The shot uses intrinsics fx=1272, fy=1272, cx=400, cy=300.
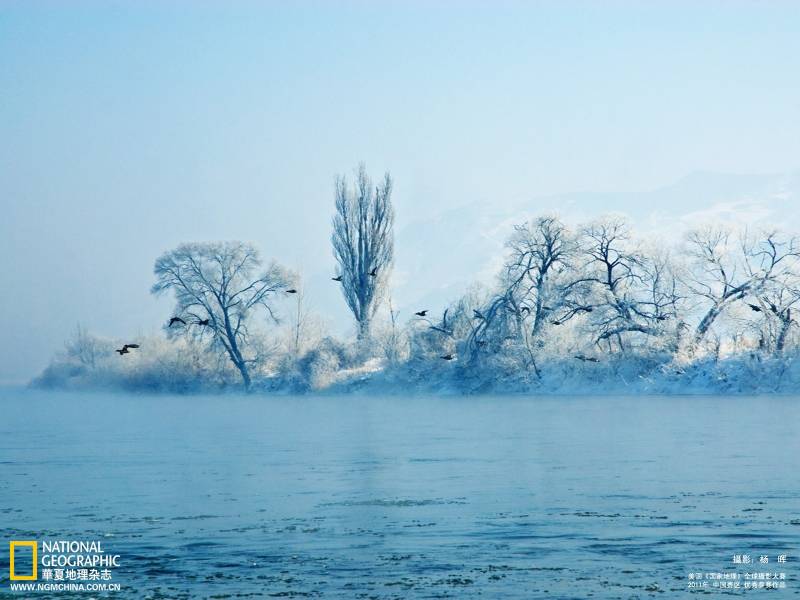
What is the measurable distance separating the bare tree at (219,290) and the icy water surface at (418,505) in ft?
104

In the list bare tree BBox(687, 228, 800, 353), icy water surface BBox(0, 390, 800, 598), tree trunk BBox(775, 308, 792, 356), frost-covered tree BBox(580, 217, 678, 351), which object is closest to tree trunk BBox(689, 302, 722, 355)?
bare tree BBox(687, 228, 800, 353)

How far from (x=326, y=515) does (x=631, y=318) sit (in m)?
40.5

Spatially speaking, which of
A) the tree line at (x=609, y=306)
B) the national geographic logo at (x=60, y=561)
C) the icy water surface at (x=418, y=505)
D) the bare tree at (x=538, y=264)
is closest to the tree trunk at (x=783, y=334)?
the tree line at (x=609, y=306)

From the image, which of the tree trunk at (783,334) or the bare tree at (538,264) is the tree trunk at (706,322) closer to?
the tree trunk at (783,334)

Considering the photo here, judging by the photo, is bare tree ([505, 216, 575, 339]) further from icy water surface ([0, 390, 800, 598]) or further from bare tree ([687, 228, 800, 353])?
icy water surface ([0, 390, 800, 598])

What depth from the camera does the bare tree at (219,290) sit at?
6744 centimetres

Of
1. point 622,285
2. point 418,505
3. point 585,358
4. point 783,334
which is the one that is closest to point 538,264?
point 622,285

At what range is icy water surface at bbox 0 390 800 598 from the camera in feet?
44.5

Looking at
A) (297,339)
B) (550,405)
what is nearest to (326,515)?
(550,405)

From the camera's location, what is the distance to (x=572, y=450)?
27281 mm

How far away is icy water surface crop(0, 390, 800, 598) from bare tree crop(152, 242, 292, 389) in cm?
3182

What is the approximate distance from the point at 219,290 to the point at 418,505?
5086cm

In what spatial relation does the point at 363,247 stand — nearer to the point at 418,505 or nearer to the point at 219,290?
the point at 219,290

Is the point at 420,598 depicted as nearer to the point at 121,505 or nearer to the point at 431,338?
the point at 121,505
